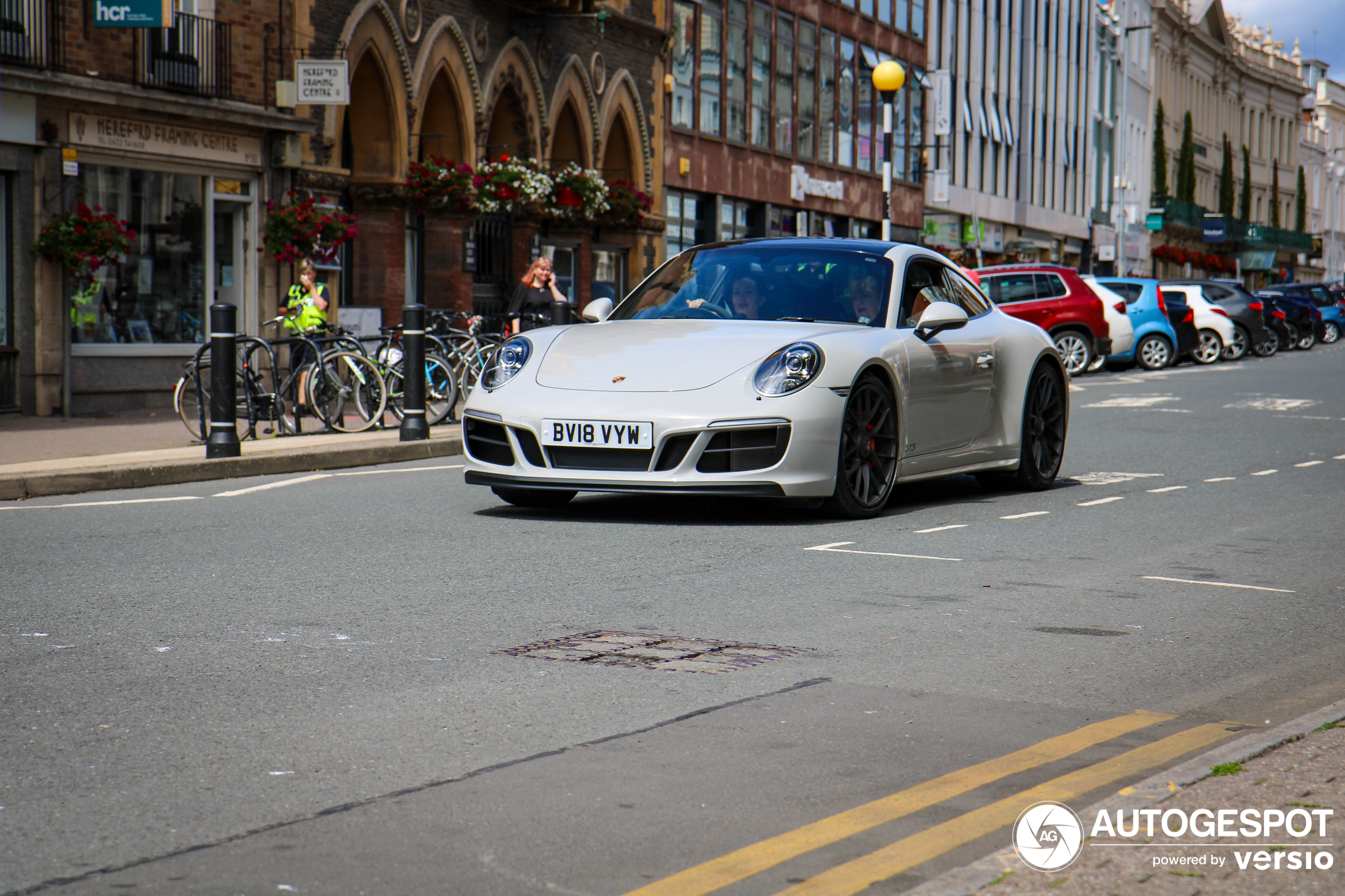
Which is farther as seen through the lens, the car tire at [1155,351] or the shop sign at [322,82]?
the car tire at [1155,351]

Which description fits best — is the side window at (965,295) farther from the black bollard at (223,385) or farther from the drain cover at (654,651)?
the black bollard at (223,385)

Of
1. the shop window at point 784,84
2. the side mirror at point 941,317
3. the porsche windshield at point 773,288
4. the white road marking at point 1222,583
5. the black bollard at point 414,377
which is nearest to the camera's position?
the white road marking at point 1222,583

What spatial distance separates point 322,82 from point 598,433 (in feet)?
46.2

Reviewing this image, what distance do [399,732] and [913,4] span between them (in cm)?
4825

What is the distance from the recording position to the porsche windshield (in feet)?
32.9

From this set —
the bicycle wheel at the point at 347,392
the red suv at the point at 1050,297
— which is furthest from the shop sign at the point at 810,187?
the bicycle wheel at the point at 347,392

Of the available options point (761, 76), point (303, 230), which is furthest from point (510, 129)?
point (761, 76)

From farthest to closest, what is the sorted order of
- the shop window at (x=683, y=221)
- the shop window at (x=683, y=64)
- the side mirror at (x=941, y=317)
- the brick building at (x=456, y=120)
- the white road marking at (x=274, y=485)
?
the shop window at (x=683, y=221)
the shop window at (x=683, y=64)
the brick building at (x=456, y=120)
the white road marking at (x=274, y=485)
the side mirror at (x=941, y=317)

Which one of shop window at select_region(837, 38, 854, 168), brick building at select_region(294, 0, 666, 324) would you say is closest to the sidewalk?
brick building at select_region(294, 0, 666, 324)

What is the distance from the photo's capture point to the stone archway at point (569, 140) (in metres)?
31.3

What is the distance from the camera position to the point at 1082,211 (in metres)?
70.2

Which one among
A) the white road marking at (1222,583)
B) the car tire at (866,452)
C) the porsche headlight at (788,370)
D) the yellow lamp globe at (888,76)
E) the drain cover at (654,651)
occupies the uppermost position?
the yellow lamp globe at (888,76)

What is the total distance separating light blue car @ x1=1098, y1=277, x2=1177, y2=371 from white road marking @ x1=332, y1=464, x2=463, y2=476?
2186cm

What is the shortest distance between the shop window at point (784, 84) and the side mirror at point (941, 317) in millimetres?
31893
